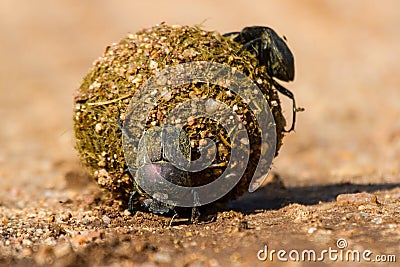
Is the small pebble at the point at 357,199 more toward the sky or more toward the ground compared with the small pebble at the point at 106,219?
more toward the sky

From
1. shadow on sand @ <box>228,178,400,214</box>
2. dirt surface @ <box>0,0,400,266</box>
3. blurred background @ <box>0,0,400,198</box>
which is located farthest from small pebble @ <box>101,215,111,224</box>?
blurred background @ <box>0,0,400,198</box>

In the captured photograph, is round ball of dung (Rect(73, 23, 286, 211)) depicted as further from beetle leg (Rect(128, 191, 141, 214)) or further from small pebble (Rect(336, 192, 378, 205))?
small pebble (Rect(336, 192, 378, 205))

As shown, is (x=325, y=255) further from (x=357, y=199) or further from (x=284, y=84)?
(x=284, y=84)

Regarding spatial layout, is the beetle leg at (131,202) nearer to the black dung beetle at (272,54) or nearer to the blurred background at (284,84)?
the black dung beetle at (272,54)

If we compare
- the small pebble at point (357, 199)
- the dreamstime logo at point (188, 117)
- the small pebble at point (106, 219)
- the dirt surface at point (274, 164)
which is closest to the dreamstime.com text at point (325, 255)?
the dirt surface at point (274, 164)

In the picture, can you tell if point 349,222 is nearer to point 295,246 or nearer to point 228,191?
point 295,246
